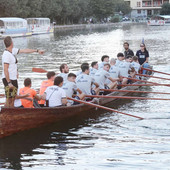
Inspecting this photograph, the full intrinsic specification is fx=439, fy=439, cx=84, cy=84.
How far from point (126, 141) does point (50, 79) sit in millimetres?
2974

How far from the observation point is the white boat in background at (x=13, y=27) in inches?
2248

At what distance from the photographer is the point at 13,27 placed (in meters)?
59.5

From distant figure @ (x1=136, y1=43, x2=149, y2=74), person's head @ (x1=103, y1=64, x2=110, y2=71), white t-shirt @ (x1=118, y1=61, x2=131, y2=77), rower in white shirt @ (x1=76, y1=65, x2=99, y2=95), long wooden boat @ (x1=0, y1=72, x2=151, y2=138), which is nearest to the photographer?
long wooden boat @ (x1=0, y1=72, x2=151, y2=138)

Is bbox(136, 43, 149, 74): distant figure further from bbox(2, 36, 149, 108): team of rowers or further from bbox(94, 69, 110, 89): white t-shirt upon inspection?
bbox(94, 69, 110, 89): white t-shirt

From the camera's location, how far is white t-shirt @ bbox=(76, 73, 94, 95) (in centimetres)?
1386

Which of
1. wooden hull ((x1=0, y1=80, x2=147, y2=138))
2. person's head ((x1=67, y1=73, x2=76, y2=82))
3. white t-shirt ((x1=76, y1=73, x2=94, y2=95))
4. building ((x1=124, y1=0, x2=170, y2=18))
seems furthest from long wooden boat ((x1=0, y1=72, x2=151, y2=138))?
building ((x1=124, y1=0, x2=170, y2=18))

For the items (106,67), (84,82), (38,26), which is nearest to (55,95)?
(84,82)

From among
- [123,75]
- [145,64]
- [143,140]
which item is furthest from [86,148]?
[145,64]

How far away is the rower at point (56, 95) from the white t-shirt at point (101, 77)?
3006mm

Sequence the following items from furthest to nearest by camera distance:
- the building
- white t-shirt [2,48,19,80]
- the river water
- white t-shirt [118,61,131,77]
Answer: the building < white t-shirt [118,61,131,77] < white t-shirt [2,48,19,80] < the river water

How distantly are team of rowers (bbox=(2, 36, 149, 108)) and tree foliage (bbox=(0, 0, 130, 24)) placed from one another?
53.3m

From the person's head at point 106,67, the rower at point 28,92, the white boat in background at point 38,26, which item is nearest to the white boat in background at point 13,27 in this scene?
the white boat in background at point 38,26

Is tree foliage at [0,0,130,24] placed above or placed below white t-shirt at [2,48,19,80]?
above

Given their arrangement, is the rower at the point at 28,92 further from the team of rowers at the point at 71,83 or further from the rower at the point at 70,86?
the rower at the point at 70,86
